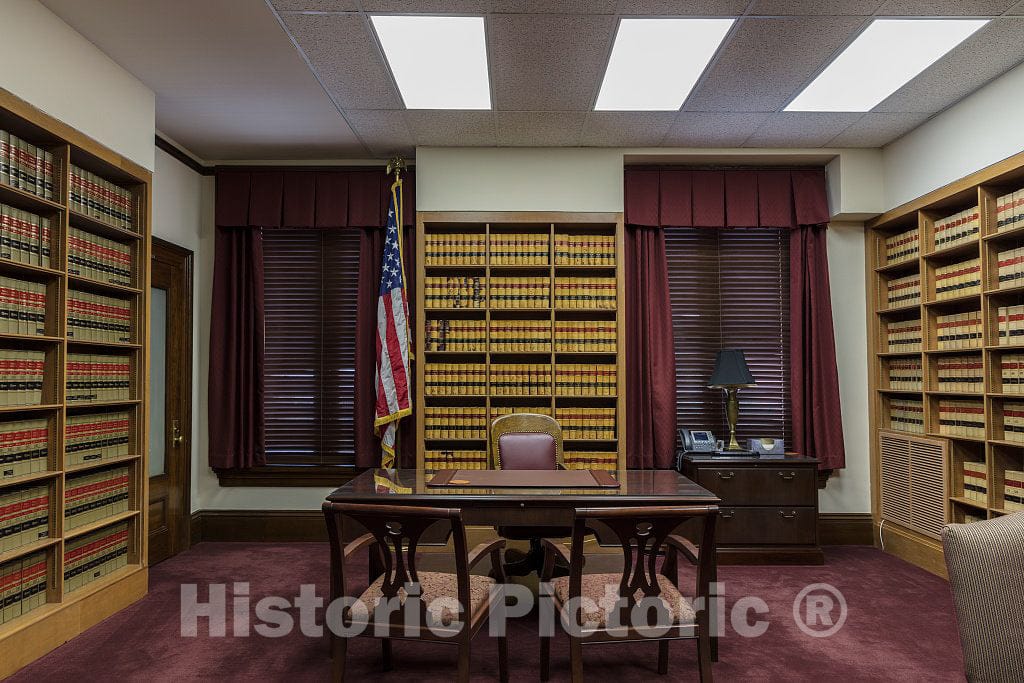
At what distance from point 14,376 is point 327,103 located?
241cm

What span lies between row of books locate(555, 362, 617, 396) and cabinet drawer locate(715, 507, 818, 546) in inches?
48.8

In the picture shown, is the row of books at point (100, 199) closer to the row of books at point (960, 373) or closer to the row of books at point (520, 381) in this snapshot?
the row of books at point (520, 381)

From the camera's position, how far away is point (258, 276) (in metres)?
5.49

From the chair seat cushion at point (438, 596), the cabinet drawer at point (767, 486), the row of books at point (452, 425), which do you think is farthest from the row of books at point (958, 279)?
the chair seat cushion at point (438, 596)

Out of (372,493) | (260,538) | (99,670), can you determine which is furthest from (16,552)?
(260,538)

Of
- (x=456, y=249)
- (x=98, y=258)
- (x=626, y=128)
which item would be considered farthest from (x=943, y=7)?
(x=98, y=258)

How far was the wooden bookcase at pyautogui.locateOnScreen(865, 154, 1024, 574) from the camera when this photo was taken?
416 cm

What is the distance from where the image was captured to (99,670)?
3.05 meters

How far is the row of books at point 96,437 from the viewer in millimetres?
3603

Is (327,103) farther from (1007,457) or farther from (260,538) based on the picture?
(1007,457)

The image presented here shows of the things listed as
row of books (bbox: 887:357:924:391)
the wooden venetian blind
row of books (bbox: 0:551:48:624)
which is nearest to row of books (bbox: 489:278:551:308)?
the wooden venetian blind

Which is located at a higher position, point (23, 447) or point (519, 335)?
point (519, 335)

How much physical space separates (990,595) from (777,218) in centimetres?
430

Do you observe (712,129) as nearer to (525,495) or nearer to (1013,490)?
(1013,490)
